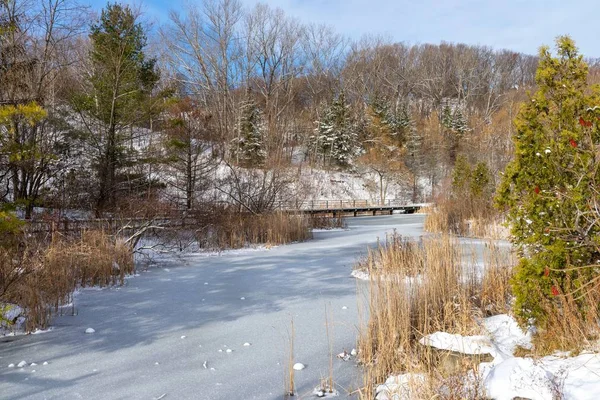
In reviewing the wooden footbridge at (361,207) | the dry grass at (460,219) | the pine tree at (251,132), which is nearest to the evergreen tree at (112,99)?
the dry grass at (460,219)

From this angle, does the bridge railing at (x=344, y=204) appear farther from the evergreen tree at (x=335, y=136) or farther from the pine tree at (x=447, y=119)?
the pine tree at (x=447, y=119)

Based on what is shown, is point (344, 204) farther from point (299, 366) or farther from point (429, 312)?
point (299, 366)

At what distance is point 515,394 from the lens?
1.97m

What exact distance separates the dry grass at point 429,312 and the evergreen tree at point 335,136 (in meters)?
29.5

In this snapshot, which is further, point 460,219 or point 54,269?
point 460,219

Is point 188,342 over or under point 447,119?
under

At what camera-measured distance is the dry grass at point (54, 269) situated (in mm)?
3969

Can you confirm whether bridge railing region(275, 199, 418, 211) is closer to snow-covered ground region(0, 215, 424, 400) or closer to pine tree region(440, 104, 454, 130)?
pine tree region(440, 104, 454, 130)

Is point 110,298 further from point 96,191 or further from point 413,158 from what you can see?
point 413,158

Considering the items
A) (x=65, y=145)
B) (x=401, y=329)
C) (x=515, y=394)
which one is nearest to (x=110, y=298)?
(x=401, y=329)

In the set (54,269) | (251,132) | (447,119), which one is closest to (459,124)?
(447,119)

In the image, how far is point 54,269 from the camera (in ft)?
16.7

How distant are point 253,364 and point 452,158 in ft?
128

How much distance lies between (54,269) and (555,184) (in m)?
5.57
